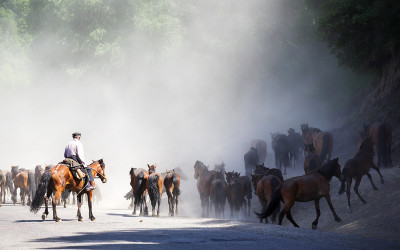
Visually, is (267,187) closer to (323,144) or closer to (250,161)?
(323,144)

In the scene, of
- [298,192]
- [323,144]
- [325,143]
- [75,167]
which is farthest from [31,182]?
[298,192]

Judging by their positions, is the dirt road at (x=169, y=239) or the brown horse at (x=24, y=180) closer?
the dirt road at (x=169, y=239)

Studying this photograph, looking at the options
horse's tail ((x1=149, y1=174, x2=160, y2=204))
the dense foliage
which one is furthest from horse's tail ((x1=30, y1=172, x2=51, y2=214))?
the dense foliage

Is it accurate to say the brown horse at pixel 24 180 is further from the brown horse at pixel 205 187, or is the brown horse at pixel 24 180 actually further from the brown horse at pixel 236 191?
the brown horse at pixel 236 191

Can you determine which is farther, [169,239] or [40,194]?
[40,194]

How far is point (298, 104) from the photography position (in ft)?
173

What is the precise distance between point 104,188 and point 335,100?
2359cm

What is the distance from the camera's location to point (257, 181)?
2034cm

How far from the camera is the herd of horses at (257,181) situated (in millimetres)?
15352

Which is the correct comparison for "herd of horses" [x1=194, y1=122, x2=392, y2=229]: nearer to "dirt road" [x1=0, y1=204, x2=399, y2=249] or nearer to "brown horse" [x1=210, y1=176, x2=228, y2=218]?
"brown horse" [x1=210, y1=176, x2=228, y2=218]

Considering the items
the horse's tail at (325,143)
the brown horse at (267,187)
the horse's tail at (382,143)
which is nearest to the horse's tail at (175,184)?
the brown horse at (267,187)

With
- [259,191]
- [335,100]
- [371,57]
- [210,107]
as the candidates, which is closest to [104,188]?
[210,107]

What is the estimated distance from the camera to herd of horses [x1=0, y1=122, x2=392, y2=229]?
15.4 m

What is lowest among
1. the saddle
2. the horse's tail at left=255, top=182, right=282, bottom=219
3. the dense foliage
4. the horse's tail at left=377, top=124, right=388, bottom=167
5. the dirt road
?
the dirt road
